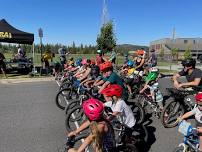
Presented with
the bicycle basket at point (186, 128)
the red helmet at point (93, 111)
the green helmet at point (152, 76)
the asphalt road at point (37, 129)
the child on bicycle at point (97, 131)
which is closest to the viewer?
the child on bicycle at point (97, 131)

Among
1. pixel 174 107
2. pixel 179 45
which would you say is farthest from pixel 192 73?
pixel 179 45

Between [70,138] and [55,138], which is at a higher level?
[70,138]

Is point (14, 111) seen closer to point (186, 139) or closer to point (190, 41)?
point (186, 139)

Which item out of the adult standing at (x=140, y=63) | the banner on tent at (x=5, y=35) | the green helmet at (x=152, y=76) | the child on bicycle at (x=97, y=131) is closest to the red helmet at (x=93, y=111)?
the child on bicycle at (x=97, y=131)

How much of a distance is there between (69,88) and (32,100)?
2.18 meters

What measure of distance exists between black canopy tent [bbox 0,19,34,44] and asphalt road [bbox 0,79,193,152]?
795 centimetres

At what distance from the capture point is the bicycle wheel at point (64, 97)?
29.1ft

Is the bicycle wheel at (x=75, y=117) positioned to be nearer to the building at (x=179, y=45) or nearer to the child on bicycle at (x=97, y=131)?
the child on bicycle at (x=97, y=131)

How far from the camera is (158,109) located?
310 inches

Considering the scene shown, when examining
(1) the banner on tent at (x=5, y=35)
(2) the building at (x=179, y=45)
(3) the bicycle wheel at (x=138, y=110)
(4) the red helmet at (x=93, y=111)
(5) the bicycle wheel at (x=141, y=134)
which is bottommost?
(5) the bicycle wheel at (x=141, y=134)

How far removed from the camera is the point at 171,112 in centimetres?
718

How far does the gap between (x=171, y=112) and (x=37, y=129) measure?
10.4 feet

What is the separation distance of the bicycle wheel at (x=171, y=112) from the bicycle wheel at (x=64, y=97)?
107 inches

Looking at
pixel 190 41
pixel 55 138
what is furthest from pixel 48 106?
pixel 190 41
